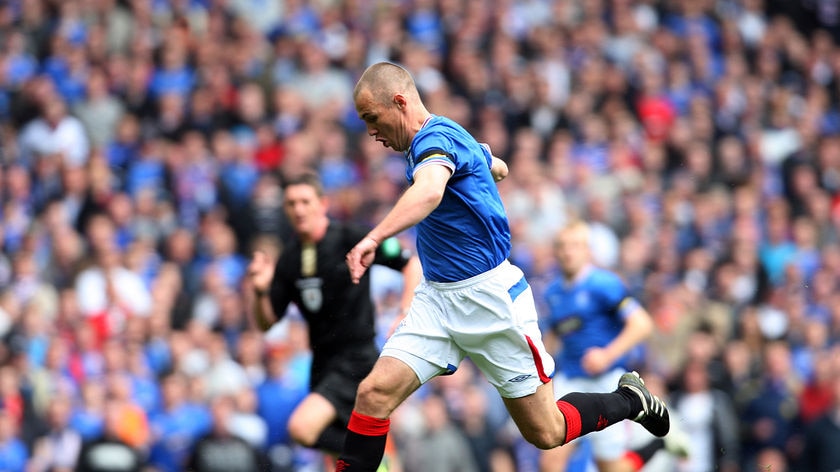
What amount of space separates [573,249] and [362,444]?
357 cm

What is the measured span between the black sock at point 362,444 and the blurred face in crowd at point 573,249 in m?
3.46

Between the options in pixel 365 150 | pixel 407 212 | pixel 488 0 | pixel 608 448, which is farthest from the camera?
pixel 488 0

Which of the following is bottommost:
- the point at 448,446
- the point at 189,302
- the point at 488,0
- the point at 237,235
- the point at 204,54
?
the point at 448,446

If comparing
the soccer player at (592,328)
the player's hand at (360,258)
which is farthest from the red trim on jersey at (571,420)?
the soccer player at (592,328)

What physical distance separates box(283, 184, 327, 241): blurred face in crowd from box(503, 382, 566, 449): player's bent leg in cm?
221

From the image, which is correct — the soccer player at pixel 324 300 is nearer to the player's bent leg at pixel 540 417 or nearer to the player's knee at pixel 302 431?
the player's knee at pixel 302 431

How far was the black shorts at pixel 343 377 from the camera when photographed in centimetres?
823

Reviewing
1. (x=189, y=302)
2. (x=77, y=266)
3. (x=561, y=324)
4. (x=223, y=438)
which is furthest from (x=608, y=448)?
(x=77, y=266)

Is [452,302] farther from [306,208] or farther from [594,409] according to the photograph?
[306,208]

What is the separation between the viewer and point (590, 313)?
9.54m

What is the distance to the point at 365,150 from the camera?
15406 millimetres

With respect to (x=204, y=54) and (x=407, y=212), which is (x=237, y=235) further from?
(x=407, y=212)

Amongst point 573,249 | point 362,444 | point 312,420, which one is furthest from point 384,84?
point 573,249

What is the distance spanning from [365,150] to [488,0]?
4248 mm
